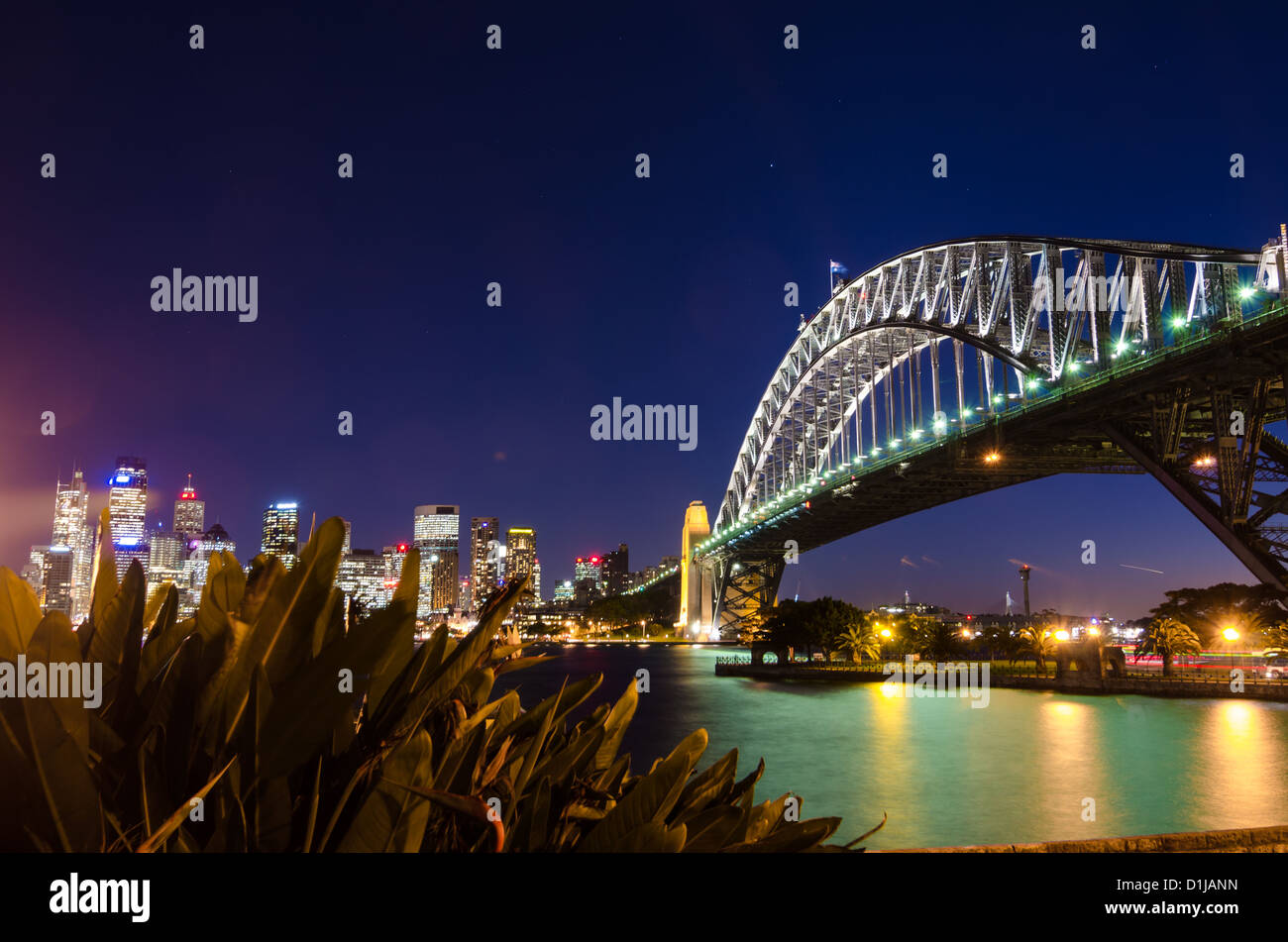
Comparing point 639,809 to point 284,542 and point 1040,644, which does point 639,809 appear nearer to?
point 284,542

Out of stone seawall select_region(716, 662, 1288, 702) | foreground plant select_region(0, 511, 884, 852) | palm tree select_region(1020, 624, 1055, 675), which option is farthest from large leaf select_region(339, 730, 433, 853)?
palm tree select_region(1020, 624, 1055, 675)

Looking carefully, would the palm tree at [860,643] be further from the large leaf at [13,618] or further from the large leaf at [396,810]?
the large leaf at [13,618]

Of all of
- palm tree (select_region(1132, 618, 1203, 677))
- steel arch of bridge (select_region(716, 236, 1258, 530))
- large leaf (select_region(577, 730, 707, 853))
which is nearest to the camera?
large leaf (select_region(577, 730, 707, 853))

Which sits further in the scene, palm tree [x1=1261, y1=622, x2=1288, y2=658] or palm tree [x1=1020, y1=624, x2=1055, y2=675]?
palm tree [x1=1020, y1=624, x2=1055, y2=675]

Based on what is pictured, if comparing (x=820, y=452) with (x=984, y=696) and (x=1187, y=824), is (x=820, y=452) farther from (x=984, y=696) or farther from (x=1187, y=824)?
(x=1187, y=824)

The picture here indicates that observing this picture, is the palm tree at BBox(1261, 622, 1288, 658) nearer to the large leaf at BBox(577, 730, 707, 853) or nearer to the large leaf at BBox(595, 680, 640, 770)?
the large leaf at BBox(595, 680, 640, 770)

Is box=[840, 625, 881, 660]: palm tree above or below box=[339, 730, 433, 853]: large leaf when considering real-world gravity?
below

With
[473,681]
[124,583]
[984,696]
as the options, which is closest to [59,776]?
[124,583]
